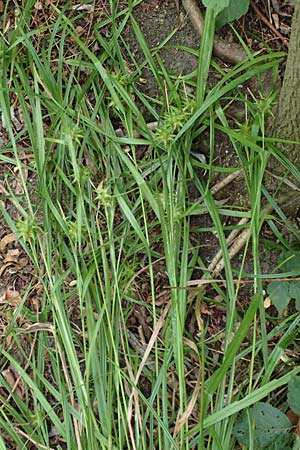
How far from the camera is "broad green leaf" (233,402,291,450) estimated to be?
5.09 ft

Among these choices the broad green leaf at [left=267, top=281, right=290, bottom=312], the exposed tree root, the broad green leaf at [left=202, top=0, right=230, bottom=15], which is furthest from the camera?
the exposed tree root

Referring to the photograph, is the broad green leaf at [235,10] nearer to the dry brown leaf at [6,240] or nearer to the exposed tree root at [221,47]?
the exposed tree root at [221,47]

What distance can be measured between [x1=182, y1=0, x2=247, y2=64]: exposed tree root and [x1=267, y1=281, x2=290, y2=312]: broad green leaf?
59 centimetres

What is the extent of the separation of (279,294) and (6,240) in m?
0.74

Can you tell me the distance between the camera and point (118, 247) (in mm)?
1695

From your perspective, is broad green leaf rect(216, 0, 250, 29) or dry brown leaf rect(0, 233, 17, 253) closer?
broad green leaf rect(216, 0, 250, 29)

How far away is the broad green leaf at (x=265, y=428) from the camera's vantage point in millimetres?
1553

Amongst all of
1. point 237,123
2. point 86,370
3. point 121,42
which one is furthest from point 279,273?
point 121,42

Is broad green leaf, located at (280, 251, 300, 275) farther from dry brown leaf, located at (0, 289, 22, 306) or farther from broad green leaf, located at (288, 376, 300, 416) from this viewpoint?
dry brown leaf, located at (0, 289, 22, 306)

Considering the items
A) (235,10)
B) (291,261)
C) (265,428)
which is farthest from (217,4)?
(265,428)

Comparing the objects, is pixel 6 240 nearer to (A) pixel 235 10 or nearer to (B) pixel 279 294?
(B) pixel 279 294

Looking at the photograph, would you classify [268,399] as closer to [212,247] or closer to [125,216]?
[212,247]

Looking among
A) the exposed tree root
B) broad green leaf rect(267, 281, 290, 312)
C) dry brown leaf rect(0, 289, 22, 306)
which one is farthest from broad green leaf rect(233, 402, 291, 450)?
the exposed tree root

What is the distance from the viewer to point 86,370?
5.18 feet
